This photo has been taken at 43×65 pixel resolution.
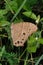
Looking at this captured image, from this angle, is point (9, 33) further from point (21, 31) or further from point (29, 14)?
point (29, 14)

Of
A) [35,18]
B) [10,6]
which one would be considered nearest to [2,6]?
[10,6]

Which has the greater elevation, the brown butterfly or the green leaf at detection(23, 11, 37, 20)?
the green leaf at detection(23, 11, 37, 20)

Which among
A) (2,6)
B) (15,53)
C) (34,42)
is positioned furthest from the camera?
(2,6)

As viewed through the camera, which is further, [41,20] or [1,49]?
[41,20]

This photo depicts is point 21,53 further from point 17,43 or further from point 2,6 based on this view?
point 2,6

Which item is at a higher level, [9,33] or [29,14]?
[29,14]

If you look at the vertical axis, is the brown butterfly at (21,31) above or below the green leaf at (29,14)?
below

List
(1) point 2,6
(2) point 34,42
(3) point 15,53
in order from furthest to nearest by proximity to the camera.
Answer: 1. (1) point 2,6
2. (3) point 15,53
3. (2) point 34,42

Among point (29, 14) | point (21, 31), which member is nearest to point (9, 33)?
point (21, 31)
